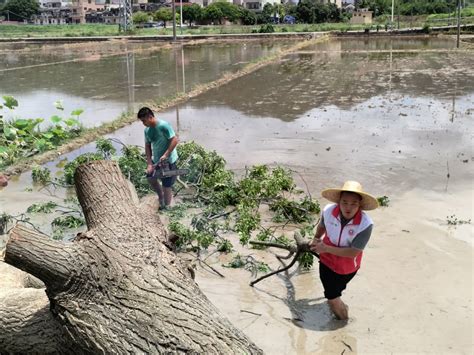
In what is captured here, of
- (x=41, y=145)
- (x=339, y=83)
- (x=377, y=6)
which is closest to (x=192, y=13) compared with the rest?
(x=377, y=6)

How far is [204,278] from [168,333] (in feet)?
8.62

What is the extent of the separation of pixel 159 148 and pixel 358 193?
133 inches

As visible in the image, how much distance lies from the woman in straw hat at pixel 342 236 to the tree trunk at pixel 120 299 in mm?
1459

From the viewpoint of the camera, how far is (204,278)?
17.3 ft

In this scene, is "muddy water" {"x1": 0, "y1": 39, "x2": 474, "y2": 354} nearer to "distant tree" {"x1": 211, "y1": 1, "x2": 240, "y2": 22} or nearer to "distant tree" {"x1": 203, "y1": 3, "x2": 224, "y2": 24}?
"distant tree" {"x1": 203, "y1": 3, "x2": 224, "y2": 24}

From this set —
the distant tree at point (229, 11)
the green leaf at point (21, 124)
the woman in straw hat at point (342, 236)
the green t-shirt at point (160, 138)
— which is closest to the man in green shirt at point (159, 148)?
the green t-shirt at point (160, 138)

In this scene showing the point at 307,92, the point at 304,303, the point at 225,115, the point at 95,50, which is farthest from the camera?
the point at 95,50

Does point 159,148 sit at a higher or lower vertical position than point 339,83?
lower

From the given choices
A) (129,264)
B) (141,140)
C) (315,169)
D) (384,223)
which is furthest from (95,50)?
(129,264)

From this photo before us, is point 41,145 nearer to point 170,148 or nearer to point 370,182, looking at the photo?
point 170,148

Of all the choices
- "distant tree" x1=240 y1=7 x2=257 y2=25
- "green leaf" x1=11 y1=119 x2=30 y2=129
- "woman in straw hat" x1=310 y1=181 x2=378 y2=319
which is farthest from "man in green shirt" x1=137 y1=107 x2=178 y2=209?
"distant tree" x1=240 y1=7 x2=257 y2=25

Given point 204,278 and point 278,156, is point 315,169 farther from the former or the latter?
point 204,278

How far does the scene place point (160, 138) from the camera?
22.1ft

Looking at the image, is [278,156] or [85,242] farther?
[278,156]
